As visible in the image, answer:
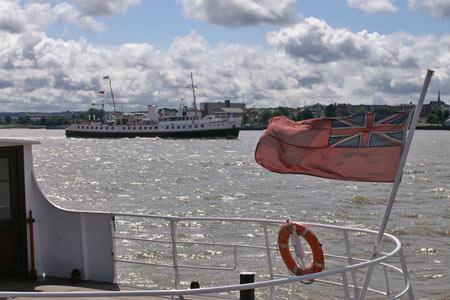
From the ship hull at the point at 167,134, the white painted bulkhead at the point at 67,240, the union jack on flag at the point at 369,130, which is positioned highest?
the union jack on flag at the point at 369,130

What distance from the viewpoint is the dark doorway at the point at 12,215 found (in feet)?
24.3

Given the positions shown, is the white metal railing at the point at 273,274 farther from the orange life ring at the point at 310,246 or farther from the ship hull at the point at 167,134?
the ship hull at the point at 167,134

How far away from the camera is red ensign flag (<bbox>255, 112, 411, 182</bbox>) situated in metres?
5.35

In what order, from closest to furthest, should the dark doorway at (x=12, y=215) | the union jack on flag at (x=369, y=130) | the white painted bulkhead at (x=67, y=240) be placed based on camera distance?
the union jack on flag at (x=369, y=130) < the dark doorway at (x=12, y=215) < the white painted bulkhead at (x=67, y=240)

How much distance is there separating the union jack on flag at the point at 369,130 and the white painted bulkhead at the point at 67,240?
3.67m

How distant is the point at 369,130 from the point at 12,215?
4.79 meters

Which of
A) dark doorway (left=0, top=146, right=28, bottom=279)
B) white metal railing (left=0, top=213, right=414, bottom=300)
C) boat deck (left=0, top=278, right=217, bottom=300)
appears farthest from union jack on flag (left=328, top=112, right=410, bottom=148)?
dark doorway (left=0, top=146, right=28, bottom=279)

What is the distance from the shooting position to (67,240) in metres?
8.06

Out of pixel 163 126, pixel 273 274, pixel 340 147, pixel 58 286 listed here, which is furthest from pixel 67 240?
pixel 163 126

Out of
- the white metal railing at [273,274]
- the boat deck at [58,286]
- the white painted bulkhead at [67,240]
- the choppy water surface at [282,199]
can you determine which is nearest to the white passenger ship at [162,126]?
the choppy water surface at [282,199]

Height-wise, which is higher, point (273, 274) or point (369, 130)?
point (369, 130)

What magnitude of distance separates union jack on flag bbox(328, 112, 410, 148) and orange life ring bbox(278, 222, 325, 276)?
88 cm

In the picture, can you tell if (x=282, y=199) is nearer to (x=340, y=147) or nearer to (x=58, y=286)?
(x=58, y=286)

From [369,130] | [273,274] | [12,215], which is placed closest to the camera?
[369,130]
